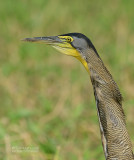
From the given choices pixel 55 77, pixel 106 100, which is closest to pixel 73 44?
pixel 106 100

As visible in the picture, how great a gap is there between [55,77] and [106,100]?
9.80ft

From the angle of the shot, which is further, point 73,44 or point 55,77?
point 55,77

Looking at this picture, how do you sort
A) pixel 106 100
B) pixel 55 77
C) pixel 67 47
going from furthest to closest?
1. pixel 55 77
2. pixel 67 47
3. pixel 106 100

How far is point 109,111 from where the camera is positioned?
2.84 meters

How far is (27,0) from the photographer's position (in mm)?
7988

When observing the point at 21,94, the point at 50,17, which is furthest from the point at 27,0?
the point at 21,94

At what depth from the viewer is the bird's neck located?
111 inches

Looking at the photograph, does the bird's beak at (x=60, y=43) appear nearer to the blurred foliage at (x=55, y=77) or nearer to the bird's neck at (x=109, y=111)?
the bird's neck at (x=109, y=111)

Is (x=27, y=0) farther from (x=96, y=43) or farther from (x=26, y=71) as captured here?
(x=26, y=71)

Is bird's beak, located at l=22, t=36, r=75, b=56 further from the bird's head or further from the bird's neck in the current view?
the bird's neck

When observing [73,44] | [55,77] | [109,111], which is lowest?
[109,111]

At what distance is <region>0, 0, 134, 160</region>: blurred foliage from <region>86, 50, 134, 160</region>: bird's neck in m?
0.82

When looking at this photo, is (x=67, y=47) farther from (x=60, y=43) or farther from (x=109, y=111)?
(x=109, y=111)

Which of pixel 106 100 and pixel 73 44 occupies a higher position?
pixel 73 44
